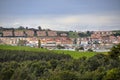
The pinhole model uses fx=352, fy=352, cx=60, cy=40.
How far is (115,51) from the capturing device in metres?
60.3

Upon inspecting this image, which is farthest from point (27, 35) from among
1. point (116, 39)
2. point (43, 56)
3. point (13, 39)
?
point (43, 56)

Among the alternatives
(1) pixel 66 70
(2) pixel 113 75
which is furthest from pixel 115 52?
(2) pixel 113 75

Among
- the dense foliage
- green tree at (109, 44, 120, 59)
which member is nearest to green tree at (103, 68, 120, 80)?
the dense foliage

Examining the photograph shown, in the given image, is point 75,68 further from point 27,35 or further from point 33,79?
point 27,35

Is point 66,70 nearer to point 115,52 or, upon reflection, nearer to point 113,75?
point 113,75

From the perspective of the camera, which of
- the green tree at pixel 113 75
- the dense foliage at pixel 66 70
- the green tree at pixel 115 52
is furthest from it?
the green tree at pixel 115 52

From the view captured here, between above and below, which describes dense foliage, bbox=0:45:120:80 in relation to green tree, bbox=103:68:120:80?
below

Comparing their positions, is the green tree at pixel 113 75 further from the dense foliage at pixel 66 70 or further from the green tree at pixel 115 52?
the green tree at pixel 115 52

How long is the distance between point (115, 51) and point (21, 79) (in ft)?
76.2

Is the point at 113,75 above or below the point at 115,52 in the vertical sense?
below

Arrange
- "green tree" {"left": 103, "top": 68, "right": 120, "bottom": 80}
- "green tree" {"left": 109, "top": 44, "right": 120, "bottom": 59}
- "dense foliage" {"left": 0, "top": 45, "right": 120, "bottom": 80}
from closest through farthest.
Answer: "green tree" {"left": 103, "top": 68, "right": 120, "bottom": 80} < "dense foliage" {"left": 0, "top": 45, "right": 120, "bottom": 80} < "green tree" {"left": 109, "top": 44, "right": 120, "bottom": 59}

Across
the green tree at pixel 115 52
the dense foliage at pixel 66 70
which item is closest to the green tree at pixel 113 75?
the dense foliage at pixel 66 70

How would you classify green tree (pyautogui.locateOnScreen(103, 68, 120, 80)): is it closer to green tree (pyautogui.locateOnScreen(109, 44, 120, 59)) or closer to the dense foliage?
the dense foliage

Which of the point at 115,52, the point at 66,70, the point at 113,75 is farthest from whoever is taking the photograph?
the point at 115,52
